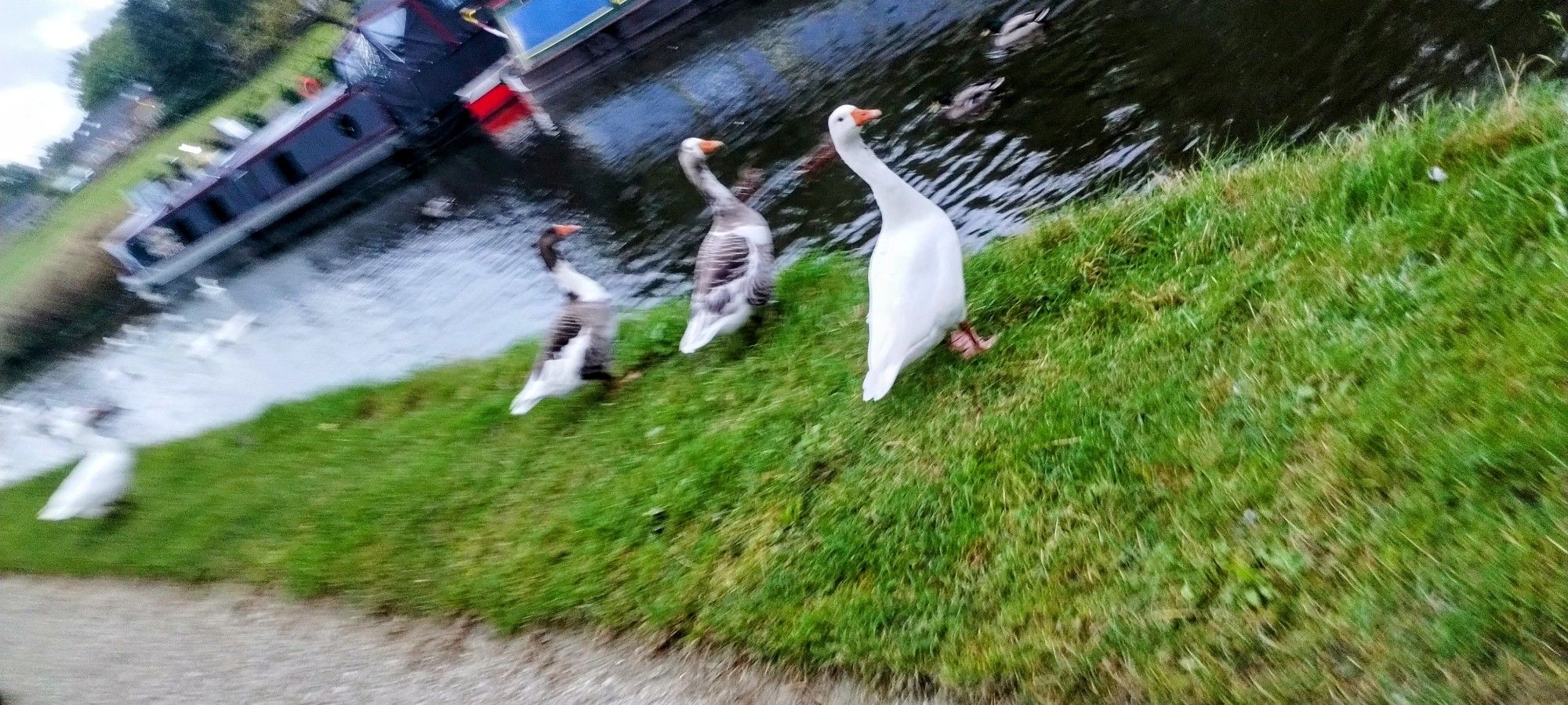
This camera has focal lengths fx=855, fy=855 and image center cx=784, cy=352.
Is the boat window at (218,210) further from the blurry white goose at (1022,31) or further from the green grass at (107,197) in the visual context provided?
the blurry white goose at (1022,31)

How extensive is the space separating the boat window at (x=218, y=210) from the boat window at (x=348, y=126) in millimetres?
4103

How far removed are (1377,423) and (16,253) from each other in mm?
49842

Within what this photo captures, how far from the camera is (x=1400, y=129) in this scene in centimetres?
495

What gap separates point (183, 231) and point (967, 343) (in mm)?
27526

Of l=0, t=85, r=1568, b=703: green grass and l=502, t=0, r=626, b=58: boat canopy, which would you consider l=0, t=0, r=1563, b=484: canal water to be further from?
l=502, t=0, r=626, b=58: boat canopy

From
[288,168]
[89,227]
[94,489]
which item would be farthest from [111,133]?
[94,489]

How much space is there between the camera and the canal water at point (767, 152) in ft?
25.0

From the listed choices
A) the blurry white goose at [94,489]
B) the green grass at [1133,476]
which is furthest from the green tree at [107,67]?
the green grass at [1133,476]

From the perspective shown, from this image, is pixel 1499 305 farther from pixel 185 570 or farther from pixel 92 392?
pixel 92 392

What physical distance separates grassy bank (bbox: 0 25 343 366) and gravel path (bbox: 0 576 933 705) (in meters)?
24.6

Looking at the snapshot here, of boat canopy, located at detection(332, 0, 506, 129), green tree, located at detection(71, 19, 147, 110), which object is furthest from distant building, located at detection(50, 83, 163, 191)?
boat canopy, located at detection(332, 0, 506, 129)

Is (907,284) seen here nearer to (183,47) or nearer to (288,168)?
(288,168)

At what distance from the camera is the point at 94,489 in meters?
8.51

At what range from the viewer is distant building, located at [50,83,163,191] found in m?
47.1
